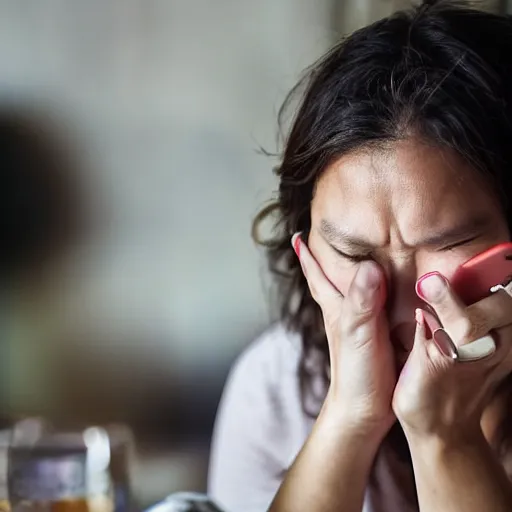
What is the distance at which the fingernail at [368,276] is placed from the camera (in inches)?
25.8

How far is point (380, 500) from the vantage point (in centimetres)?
82

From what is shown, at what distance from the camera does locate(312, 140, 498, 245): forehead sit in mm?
624

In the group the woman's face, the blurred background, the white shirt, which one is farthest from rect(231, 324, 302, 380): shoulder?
the woman's face

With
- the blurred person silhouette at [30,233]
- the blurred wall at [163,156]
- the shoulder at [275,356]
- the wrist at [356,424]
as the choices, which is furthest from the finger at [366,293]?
the blurred person silhouette at [30,233]

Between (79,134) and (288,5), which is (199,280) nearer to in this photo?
(79,134)

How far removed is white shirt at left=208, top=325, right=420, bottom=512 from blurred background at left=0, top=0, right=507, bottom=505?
0.16 metres

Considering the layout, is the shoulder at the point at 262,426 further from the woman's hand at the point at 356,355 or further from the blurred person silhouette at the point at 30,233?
the blurred person silhouette at the point at 30,233

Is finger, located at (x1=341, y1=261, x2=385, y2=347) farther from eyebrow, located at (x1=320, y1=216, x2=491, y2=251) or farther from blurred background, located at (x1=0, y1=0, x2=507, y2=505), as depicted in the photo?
blurred background, located at (x1=0, y1=0, x2=507, y2=505)

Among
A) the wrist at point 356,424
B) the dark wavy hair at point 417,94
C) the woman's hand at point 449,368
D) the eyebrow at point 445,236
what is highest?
the dark wavy hair at point 417,94

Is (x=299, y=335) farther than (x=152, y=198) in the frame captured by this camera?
No

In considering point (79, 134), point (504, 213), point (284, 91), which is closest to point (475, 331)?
point (504, 213)

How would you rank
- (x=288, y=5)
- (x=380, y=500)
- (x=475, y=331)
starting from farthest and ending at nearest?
1. (x=288, y=5)
2. (x=380, y=500)
3. (x=475, y=331)

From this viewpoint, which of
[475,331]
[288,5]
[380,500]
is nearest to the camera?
[475,331]

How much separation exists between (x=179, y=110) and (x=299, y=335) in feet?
1.19
